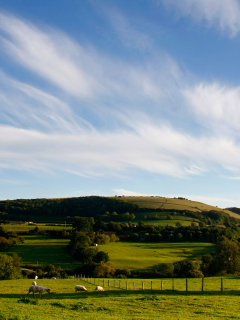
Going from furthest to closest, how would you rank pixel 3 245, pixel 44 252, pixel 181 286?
pixel 44 252 < pixel 3 245 < pixel 181 286

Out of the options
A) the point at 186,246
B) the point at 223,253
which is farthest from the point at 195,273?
the point at 186,246

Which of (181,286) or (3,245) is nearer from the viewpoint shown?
(181,286)

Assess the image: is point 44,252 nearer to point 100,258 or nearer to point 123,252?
point 100,258

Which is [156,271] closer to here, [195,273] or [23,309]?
[195,273]

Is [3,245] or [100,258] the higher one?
[3,245]

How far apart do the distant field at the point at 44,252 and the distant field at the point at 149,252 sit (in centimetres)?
1698

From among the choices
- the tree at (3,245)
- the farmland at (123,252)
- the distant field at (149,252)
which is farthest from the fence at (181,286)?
the tree at (3,245)

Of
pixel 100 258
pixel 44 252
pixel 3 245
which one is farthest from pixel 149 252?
pixel 3 245

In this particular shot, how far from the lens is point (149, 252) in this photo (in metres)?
120

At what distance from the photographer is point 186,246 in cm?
13225

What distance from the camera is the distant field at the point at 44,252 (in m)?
102

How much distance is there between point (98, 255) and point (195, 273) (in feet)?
128

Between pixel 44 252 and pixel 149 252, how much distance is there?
44487 millimetres

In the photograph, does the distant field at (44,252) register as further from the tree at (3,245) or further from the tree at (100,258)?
the tree at (100,258)
